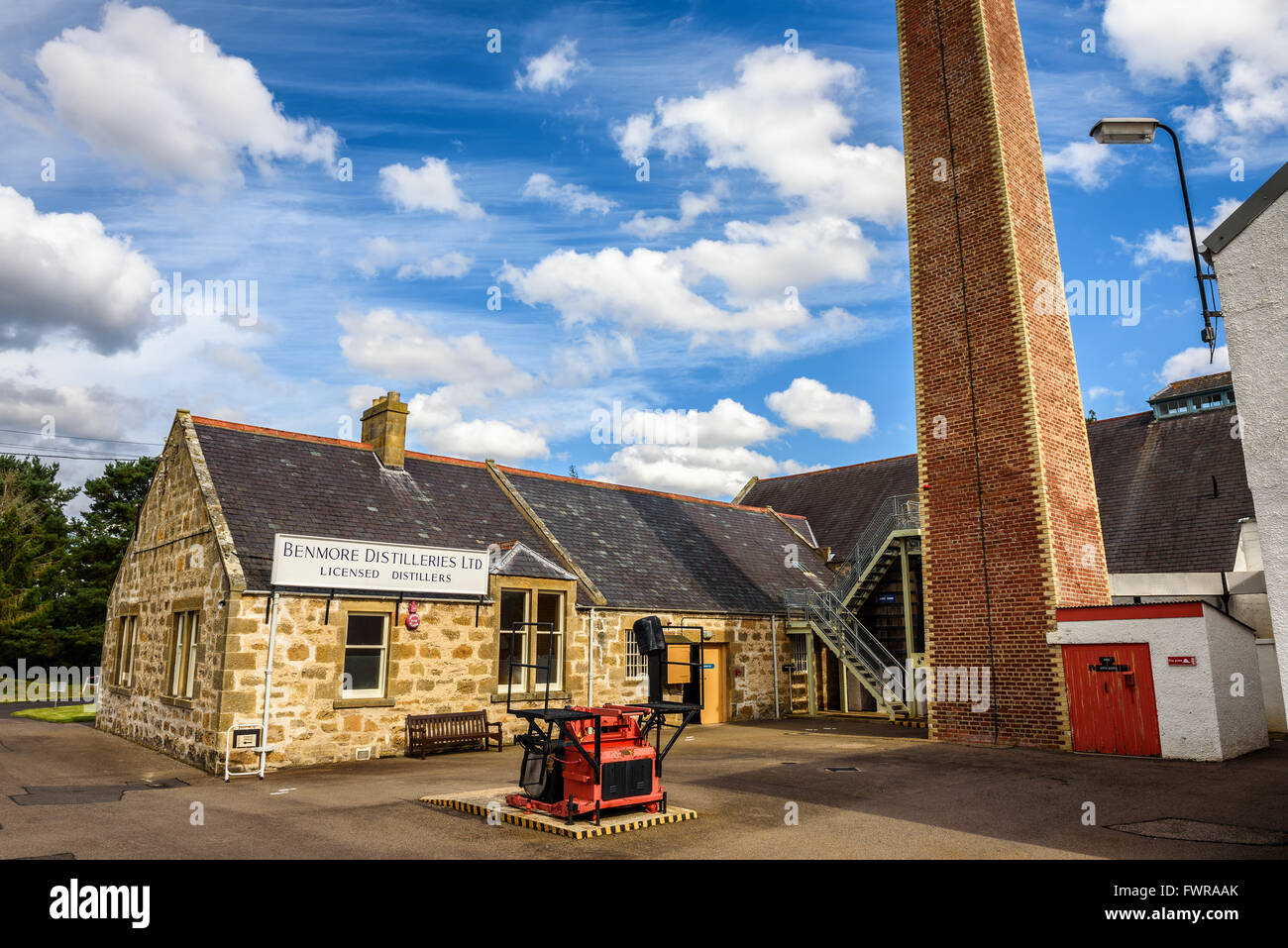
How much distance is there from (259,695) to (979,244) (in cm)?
1772

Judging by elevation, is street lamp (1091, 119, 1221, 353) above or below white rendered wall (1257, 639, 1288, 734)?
above

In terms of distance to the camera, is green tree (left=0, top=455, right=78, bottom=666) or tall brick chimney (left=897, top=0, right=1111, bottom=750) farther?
green tree (left=0, top=455, right=78, bottom=666)

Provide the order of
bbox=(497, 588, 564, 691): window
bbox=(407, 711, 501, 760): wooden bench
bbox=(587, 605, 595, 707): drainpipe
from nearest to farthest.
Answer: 1. bbox=(407, 711, 501, 760): wooden bench
2. bbox=(497, 588, 564, 691): window
3. bbox=(587, 605, 595, 707): drainpipe

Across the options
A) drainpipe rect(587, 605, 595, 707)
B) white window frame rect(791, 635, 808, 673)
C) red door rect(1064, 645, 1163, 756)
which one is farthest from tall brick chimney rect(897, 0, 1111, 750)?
drainpipe rect(587, 605, 595, 707)

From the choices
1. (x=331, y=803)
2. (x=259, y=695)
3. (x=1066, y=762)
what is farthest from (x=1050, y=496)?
(x=259, y=695)

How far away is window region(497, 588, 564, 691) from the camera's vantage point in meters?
17.9

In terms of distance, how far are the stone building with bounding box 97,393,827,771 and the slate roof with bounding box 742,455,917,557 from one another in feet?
20.0

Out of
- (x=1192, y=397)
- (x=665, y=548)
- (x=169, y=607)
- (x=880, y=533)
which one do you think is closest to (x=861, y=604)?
(x=880, y=533)

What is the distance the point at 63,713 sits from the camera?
26.0 m

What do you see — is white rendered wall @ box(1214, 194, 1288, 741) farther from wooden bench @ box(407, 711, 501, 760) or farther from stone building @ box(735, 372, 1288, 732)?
stone building @ box(735, 372, 1288, 732)

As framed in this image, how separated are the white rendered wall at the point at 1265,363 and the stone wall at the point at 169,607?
48.3 feet

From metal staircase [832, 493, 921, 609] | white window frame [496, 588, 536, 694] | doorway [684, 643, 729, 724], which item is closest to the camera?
white window frame [496, 588, 536, 694]

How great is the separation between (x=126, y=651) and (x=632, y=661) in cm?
1294
